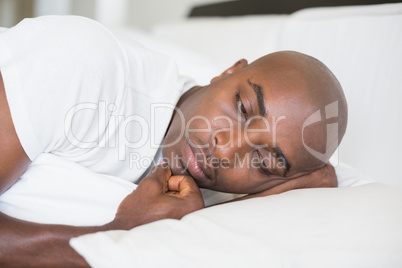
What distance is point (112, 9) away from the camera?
3807mm

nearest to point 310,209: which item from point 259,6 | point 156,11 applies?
point 259,6

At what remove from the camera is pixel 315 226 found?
68cm

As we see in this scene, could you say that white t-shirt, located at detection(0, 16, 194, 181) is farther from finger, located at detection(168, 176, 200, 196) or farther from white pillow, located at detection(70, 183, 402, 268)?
white pillow, located at detection(70, 183, 402, 268)

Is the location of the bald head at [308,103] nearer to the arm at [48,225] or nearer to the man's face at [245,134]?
the man's face at [245,134]

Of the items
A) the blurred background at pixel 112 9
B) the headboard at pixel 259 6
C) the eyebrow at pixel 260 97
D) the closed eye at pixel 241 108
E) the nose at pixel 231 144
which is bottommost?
the blurred background at pixel 112 9

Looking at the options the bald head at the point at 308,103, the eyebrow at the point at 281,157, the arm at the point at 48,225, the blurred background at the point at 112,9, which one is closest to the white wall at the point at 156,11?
the blurred background at the point at 112,9

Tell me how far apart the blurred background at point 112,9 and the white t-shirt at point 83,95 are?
5.81 ft

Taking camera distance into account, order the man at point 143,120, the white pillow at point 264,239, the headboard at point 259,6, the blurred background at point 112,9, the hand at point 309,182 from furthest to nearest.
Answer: the blurred background at point 112,9, the headboard at point 259,6, the hand at point 309,182, the man at point 143,120, the white pillow at point 264,239

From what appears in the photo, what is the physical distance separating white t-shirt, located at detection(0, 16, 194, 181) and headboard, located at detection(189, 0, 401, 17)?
97 cm

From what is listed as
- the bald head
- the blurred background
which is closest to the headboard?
the blurred background

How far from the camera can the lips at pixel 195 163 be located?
0.91 meters

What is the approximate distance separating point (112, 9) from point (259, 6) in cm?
203

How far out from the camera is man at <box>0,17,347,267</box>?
2.43ft

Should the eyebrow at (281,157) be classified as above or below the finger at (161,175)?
above
